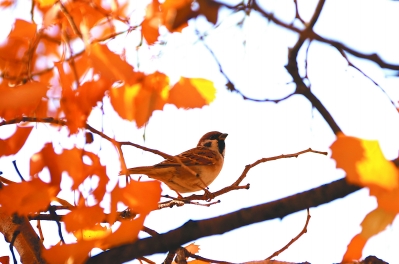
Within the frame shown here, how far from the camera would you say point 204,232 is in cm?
237

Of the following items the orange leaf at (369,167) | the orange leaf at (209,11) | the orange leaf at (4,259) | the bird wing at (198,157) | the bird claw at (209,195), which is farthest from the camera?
the bird wing at (198,157)

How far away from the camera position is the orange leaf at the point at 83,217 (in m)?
3.20

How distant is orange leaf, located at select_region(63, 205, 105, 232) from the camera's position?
3.20 m

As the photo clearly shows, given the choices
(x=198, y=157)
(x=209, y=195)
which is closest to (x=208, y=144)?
(x=198, y=157)

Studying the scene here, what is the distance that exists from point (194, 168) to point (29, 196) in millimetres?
3787

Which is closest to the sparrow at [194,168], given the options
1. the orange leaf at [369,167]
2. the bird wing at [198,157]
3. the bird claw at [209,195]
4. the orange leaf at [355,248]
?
the bird wing at [198,157]

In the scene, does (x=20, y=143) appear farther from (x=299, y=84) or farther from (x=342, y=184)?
(x=342, y=184)

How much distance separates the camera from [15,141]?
3.32 meters

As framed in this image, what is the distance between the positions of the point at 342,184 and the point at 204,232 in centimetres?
64

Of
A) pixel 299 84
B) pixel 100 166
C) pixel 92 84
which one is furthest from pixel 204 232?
pixel 92 84

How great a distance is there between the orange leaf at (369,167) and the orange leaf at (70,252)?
141cm

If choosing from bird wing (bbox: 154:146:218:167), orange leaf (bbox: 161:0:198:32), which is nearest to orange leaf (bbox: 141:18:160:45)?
orange leaf (bbox: 161:0:198:32)

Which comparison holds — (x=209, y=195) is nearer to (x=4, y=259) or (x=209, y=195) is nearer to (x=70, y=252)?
(x=70, y=252)

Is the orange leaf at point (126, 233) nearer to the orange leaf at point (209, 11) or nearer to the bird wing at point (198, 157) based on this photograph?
the orange leaf at point (209, 11)
